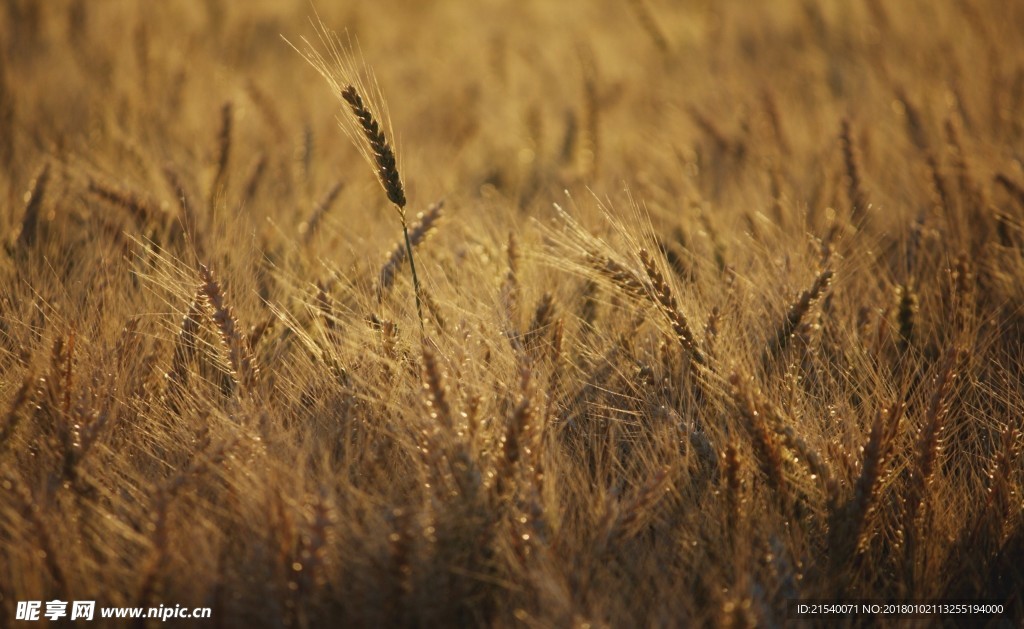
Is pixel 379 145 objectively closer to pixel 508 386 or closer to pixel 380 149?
pixel 380 149

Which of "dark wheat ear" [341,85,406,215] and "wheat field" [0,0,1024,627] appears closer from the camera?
"wheat field" [0,0,1024,627]

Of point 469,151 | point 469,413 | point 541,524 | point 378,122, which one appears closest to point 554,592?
point 541,524

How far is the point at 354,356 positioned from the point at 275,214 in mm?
1110

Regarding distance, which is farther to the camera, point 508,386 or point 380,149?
point 380,149

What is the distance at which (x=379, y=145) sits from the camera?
1625 mm

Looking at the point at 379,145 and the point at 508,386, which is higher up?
the point at 379,145

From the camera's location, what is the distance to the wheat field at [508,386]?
1170 mm

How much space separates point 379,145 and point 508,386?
22.6 inches

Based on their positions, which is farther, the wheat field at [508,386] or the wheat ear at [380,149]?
the wheat ear at [380,149]

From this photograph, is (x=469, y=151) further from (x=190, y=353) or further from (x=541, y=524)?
(x=541, y=524)

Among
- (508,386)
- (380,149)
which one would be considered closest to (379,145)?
(380,149)

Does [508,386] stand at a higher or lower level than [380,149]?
lower

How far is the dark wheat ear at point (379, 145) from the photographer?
1.61m

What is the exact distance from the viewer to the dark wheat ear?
1613 millimetres
